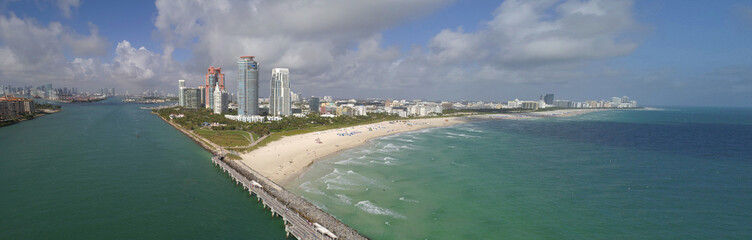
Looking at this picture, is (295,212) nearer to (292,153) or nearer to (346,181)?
(346,181)

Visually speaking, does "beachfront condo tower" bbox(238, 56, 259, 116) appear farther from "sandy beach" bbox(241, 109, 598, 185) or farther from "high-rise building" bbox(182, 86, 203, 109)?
"high-rise building" bbox(182, 86, 203, 109)

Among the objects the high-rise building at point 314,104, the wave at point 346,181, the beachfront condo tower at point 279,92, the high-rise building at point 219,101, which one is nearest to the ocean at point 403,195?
the wave at point 346,181

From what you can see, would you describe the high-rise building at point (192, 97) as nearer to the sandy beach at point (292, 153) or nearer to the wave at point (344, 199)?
the sandy beach at point (292, 153)

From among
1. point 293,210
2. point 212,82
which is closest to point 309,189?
point 293,210

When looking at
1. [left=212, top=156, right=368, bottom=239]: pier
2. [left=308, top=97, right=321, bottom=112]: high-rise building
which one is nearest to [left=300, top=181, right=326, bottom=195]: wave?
[left=212, top=156, right=368, bottom=239]: pier

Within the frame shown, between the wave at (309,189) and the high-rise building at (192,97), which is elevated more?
the high-rise building at (192,97)
